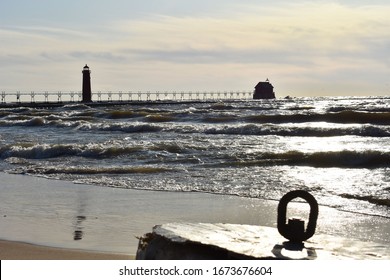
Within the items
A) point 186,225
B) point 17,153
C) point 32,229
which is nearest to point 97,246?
point 32,229

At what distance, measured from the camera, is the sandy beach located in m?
5.67

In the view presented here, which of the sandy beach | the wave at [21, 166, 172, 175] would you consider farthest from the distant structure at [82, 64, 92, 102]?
the sandy beach

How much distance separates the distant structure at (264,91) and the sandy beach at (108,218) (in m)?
88.8

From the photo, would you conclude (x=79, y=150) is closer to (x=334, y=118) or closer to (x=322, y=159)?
(x=322, y=159)

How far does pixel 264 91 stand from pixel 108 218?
91788 mm

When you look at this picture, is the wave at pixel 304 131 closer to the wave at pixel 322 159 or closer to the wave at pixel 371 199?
the wave at pixel 322 159

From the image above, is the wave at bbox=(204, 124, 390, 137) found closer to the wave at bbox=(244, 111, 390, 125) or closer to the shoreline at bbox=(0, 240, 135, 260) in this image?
the wave at bbox=(244, 111, 390, 125)

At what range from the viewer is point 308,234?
3641 millimetres

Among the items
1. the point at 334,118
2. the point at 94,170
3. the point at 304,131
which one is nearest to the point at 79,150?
the point at 94,170

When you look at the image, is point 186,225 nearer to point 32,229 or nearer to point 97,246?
point 97,246

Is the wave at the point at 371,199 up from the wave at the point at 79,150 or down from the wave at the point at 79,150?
up

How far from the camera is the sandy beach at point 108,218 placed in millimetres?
5673

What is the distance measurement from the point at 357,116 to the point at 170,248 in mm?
23211

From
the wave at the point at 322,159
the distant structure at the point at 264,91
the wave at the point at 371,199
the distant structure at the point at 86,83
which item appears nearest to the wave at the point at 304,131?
the wave at the point at 322,159
